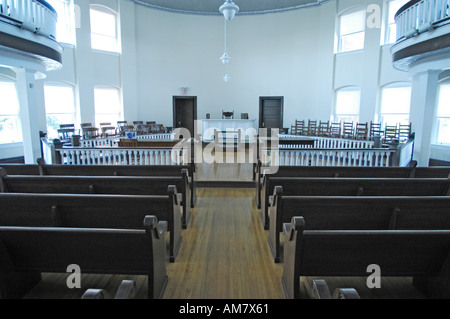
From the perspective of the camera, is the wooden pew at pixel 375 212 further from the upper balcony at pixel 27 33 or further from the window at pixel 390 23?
the window at pixel 390 23

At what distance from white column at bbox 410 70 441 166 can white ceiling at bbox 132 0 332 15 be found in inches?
250

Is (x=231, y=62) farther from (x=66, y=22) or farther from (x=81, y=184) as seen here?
(x=81, y=184)

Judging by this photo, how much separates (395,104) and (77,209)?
34.0 feet

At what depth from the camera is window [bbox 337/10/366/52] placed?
415 inches

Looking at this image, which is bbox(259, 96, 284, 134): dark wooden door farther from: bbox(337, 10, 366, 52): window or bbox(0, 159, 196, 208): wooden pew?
bbox(0, 159, 196, 208): wooden pew

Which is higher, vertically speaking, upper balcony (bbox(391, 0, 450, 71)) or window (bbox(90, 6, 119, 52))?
window (bbox(90, 6, 119, 52))

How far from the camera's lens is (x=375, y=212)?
94.3 inches

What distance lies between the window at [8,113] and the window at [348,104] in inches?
430

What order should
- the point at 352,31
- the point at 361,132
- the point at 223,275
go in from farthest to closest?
1. the point at 352,31
2. the point at 361,132
3. the point at 223,275

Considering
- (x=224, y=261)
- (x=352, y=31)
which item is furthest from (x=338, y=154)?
(x=352, y=31)

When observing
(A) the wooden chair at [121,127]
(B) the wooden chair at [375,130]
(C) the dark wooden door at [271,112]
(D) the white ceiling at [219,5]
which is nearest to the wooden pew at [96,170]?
(A) the wooden chair at [121,127]

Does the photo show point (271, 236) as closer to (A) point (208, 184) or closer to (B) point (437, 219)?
(B) point (437, 219)

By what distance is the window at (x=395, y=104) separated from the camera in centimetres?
955

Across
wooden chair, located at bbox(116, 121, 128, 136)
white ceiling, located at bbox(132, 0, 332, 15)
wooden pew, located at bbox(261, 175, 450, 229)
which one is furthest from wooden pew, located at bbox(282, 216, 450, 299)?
white ceiling, located at bbox(132, 0, 332, 15)
